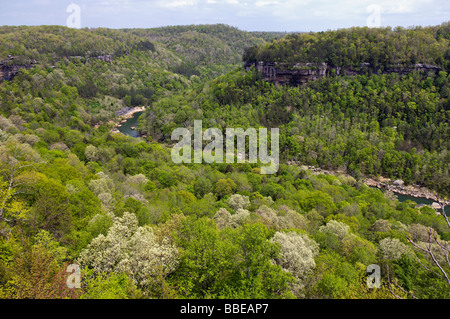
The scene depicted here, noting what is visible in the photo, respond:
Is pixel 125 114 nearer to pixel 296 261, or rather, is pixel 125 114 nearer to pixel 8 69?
pixel 8 69

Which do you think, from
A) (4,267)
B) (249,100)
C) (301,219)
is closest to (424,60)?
(249,100)

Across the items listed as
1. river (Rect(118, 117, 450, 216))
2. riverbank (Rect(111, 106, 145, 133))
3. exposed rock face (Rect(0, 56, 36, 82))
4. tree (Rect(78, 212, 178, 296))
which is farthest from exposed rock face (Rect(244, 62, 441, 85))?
tree (Rect(78, 212, 178, 296))

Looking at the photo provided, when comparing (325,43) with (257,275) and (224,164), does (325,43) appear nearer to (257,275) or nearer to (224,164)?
(224,164)

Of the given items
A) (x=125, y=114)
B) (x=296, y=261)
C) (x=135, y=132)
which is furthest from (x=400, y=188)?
(x=125, y=114)

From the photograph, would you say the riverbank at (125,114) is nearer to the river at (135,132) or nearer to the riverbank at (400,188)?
the river at (135,132)

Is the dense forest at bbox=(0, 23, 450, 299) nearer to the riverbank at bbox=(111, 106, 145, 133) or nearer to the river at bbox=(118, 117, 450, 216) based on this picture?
the riverbank at bbox=(111, 106, 145, 133)
